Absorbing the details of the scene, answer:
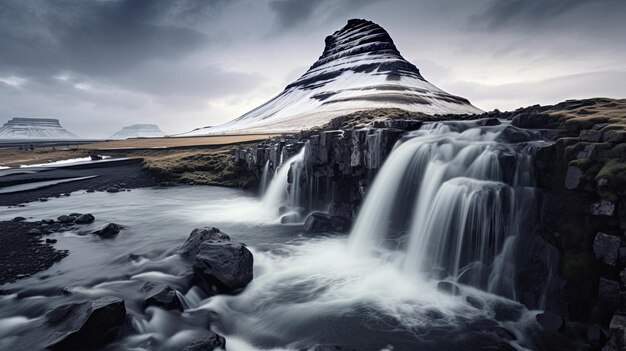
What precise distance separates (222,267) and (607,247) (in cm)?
1403

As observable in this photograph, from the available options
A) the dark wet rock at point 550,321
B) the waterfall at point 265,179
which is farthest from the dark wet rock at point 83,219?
the dark wet rock at point 550,321

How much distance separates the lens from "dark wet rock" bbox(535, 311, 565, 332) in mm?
10539

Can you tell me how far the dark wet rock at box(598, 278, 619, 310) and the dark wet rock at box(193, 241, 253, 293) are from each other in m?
13.0

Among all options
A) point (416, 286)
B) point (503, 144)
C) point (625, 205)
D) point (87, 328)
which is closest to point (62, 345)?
point (87, 328)

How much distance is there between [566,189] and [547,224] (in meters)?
1.50

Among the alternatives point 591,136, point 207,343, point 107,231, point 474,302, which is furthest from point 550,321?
point 107,231

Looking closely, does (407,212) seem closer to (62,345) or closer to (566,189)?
(566,189)

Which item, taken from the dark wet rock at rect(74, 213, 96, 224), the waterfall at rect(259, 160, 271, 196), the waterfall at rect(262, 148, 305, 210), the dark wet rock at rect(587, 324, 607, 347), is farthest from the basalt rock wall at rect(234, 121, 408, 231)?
the dark wet rock at rect(74, 213, 96, 224)

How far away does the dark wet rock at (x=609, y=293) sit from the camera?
984 cm

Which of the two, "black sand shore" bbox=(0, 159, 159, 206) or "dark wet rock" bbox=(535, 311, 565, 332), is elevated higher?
"black sand shore" bbox=(0, 159, 159, 206)

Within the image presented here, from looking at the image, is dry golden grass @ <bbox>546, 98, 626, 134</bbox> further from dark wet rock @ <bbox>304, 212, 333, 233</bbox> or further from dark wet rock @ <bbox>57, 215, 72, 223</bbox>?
dark wet rock @ <bbox>57, 215, 72, 223</bbox>

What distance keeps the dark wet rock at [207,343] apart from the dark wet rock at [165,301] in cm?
236

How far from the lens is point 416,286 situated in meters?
14.3

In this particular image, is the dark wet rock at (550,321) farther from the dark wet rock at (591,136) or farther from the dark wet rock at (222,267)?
the dark wet rock at (222,267)
